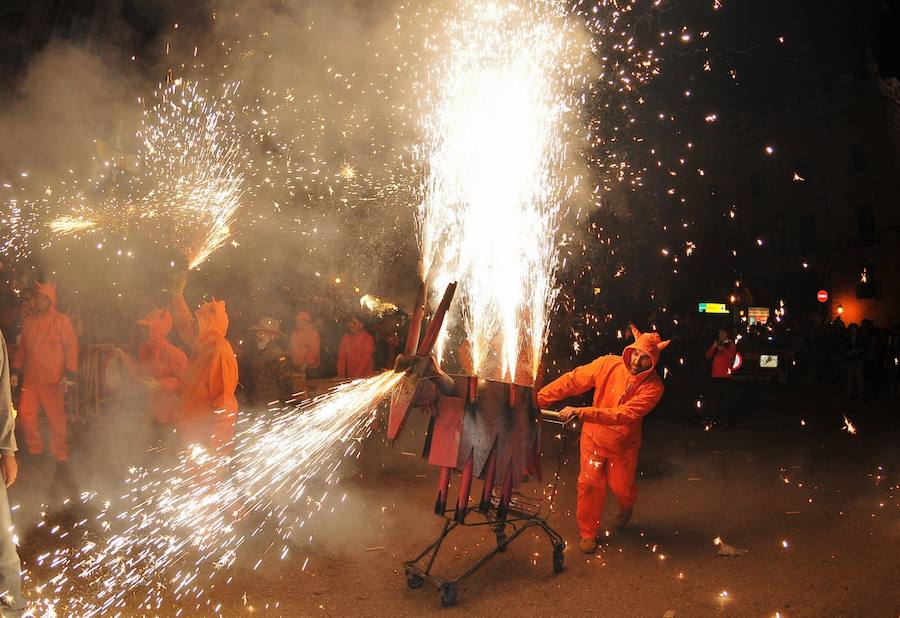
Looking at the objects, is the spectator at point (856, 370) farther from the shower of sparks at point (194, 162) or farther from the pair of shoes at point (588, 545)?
the shower of sparks at point (194, 162)

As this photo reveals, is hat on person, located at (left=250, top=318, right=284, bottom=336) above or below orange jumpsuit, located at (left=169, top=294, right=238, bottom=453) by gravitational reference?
above

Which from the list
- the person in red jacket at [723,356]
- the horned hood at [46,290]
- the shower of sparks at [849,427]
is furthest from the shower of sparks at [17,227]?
the shower of sparks at [849,427]

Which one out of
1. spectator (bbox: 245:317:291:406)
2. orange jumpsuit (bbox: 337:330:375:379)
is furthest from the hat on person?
orange jumpsuit (bbox: 337:330:375:379)

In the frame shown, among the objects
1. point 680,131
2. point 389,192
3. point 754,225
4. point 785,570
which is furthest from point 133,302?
point 754,225

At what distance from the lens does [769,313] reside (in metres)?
27.8

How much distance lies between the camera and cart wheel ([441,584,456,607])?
3.56 meters

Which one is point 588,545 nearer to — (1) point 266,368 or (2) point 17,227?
(1) point 266,368

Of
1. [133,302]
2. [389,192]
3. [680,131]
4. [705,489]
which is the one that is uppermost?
[680,131]

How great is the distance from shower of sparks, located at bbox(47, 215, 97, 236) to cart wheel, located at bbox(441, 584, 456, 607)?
658cm

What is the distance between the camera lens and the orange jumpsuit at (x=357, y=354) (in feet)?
30.3

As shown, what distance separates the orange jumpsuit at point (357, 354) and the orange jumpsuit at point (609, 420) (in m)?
4.92

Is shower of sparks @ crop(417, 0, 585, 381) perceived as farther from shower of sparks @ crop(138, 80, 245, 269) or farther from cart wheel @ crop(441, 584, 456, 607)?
shower of sparks @ crop(138, 80, 245, 269)

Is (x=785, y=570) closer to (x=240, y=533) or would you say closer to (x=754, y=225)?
(x=240, y=533)

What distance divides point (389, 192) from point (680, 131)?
526 cm
